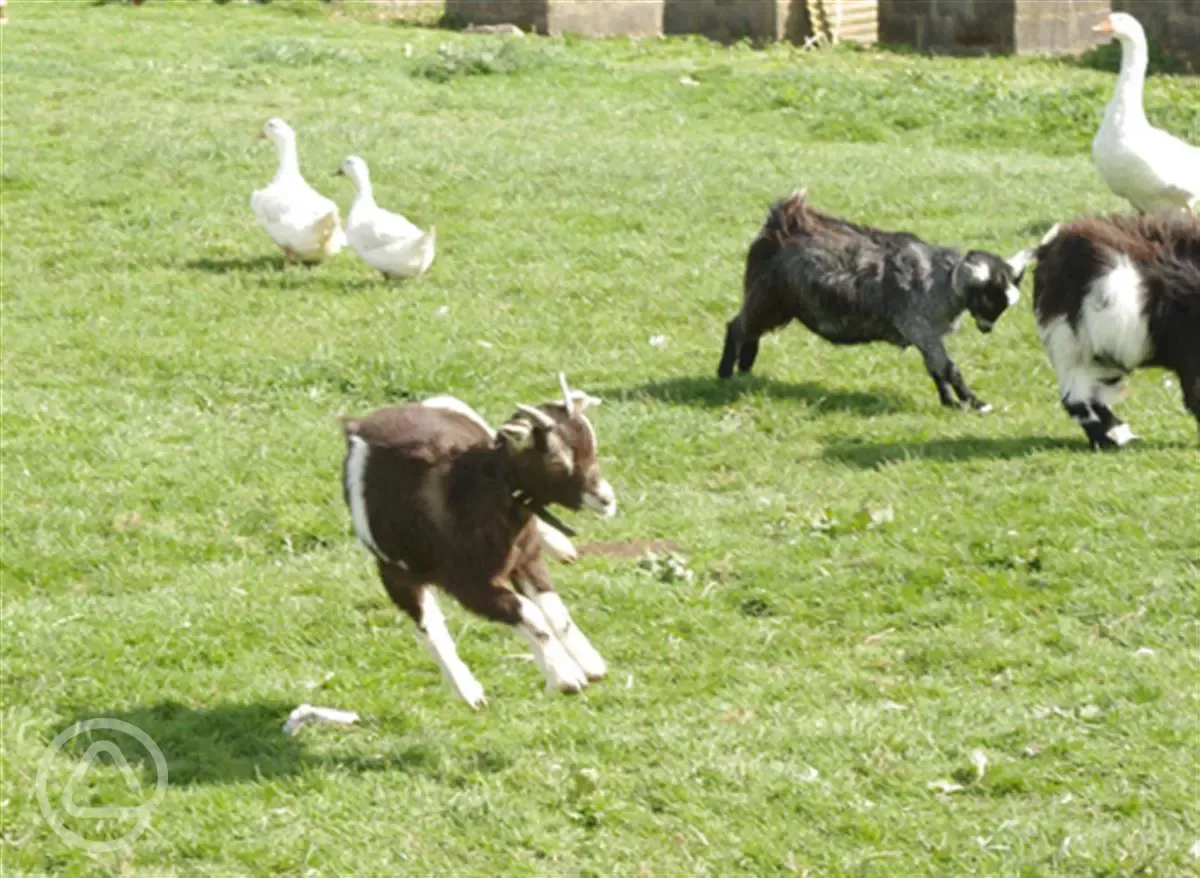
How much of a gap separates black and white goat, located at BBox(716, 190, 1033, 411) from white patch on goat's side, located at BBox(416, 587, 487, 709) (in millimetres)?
4558

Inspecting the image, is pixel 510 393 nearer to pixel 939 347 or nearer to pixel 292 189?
pixel 939 347

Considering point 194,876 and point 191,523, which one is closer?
point 194,876

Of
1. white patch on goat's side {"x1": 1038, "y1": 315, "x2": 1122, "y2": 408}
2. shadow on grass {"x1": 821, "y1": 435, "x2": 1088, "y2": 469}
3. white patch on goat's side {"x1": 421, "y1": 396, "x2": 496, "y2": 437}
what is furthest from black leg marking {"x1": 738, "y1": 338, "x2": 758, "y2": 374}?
white patch on goat's side {"x1": 421, "y1": 396, "x2": 496, "y2": 437}

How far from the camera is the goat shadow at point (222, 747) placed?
740 cm

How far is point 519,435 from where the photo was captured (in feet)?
23.4


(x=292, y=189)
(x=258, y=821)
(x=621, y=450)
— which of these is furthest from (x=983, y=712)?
(x=292, y=189)

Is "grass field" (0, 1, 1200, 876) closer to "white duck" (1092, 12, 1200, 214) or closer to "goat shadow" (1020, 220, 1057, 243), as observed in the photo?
"goat shadow" (1020, 220, 1057, 243)

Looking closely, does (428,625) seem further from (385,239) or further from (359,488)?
(385,239)

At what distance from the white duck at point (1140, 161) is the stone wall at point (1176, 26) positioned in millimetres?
9643

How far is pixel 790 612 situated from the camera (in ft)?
28.6

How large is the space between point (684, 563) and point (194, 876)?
10.0 feet

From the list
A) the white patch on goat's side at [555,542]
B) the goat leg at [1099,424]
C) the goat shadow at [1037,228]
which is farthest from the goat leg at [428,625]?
the goat shadow at [1037,228]

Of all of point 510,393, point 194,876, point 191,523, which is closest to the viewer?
point 194,876

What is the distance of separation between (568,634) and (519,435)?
0.81m
